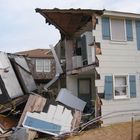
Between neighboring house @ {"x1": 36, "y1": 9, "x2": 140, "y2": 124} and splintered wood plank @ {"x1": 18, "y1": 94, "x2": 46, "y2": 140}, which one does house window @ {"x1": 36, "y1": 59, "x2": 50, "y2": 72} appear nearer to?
neighboring house @ {"x1": 36, "y1": 9, "x2": 140, "y2": 124}

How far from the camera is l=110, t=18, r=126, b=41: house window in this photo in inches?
827

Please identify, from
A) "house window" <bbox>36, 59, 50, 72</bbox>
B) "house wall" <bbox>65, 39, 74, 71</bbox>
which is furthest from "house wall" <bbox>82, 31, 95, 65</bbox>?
"house window" <bbox>36, 59, 50, 72</bbox>

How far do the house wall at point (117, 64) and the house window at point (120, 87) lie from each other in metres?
0.35

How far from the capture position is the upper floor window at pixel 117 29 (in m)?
20.7

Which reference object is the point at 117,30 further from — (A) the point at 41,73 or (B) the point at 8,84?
(A) the point at 41,73

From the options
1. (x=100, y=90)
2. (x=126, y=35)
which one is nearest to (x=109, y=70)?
(x=100, y=90)

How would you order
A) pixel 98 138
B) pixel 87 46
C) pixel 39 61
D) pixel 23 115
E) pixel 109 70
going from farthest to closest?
pixel 39 61 < pixel 87 46 < pixel 109 70 < pixel 23 115 < pixel 98 138

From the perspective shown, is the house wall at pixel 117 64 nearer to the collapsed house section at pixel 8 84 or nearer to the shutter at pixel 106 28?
the shutter at pixel 106 28

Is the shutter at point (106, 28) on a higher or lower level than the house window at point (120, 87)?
higher

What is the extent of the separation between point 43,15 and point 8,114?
6.93m

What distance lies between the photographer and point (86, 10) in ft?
66.5

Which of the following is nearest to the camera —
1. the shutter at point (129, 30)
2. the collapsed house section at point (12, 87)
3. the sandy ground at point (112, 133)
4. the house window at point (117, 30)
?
the sandy ground at point (112, 133)

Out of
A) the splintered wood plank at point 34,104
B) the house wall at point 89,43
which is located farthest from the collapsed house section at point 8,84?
the house wall at point 89,43

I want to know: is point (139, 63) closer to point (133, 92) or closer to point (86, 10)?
point (133, 92)
